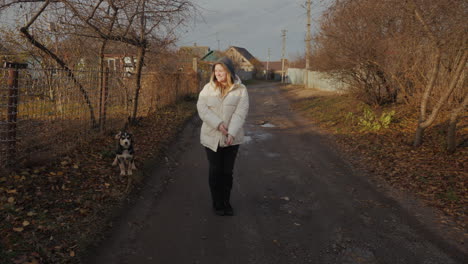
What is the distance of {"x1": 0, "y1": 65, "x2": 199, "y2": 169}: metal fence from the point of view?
195 inches

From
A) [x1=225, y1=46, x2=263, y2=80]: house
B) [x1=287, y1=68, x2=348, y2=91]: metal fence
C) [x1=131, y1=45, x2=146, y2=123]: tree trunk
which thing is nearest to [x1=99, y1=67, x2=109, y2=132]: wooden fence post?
[x1=131, y1=45, x2=146, y2=123]: tree trunk

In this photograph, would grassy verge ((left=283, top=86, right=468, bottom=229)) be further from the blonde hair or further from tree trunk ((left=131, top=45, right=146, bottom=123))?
tree trunk ((left=131, top=45, right=146, bottom=123))

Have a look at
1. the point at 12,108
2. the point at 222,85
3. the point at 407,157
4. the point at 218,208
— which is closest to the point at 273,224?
the point at 218,208

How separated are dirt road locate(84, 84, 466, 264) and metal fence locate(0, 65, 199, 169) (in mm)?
1971

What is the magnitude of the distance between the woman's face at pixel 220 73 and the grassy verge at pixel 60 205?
2317mm

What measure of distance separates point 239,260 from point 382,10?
7087mm

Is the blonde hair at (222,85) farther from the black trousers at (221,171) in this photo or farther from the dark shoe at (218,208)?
the dark shoe at (218,208)

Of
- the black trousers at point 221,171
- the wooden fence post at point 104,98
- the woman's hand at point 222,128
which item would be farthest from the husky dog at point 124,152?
the wooden fence post at point 104,98

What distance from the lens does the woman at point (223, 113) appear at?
4.05m

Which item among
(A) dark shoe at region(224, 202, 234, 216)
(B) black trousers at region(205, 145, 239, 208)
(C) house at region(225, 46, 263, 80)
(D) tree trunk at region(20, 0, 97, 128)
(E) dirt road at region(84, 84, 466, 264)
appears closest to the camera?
(E) dirt road at region(84, 84, 466, 264)

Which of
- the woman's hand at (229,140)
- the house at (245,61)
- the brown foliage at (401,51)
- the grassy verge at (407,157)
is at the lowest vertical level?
the grassy verge at (407,157)

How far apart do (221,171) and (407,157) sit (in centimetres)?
507

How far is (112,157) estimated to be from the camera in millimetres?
6496

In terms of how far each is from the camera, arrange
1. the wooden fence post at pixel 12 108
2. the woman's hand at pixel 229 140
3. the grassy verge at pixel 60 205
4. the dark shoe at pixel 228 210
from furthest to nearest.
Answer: the wooden fence post at pixel 12 108
the dark shoe at pixel 228 210
the woman's hand at pixel 229 140
the grassy verge at pixel 60 205
